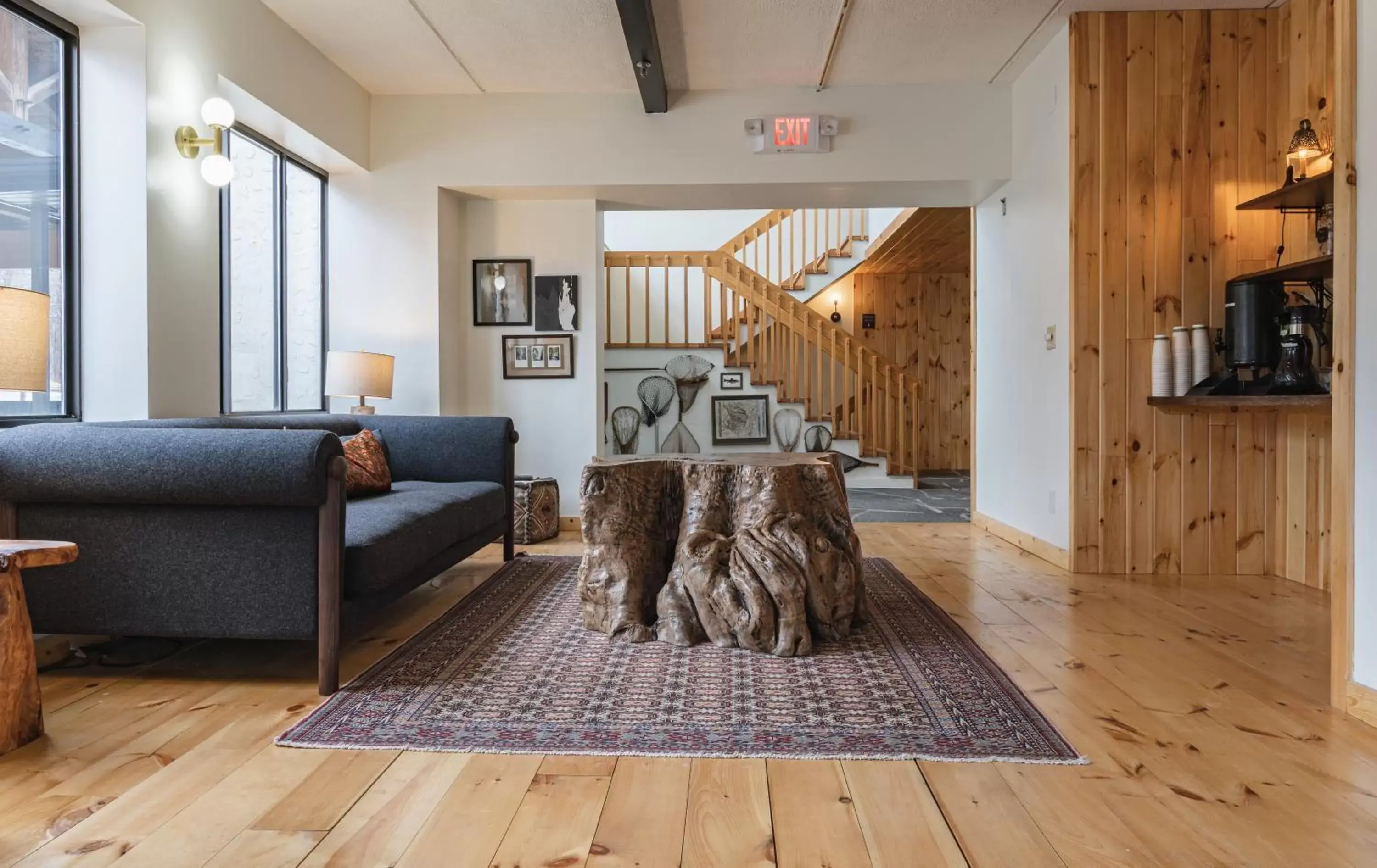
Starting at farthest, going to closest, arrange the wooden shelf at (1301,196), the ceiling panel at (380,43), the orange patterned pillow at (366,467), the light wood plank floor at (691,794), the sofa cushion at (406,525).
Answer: the ceiling panel at (380,43), the orange patterned pillow at (366,467), the wooden shelf at (1301,196), the sofa cushion at (406,525), the light wood plank floor at (691,794)

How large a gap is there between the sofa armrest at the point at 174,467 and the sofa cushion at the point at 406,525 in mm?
257

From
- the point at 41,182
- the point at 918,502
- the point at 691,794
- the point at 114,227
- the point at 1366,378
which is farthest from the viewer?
the point at 918,502

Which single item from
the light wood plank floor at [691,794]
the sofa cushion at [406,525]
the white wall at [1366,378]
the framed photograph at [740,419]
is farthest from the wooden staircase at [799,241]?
the light wood plank floor at [691,794]

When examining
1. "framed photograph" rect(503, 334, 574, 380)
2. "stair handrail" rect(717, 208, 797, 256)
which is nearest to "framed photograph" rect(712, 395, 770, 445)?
Answer: "stair handrail" rect(717, 208, 797, 256)

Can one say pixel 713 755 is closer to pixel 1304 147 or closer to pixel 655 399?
pixel 1304 147

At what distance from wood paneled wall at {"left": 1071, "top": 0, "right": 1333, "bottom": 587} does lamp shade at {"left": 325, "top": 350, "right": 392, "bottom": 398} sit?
3.59 meters

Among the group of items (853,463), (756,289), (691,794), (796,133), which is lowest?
(691,794)

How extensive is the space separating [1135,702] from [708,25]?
11.5 ft

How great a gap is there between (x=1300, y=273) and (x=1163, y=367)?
0.67m

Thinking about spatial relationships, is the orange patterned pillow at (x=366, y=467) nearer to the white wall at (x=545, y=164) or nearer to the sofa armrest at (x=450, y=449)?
the sofa armrest at (x=450, y=449)

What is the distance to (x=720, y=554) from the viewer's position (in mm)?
2689

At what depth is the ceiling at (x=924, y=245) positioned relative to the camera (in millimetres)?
6887

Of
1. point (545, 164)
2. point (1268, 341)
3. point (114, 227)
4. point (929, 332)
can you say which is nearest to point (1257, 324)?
point (1268, 341)

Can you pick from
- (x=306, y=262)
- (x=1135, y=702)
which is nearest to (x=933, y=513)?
(x=1135, y=702)
